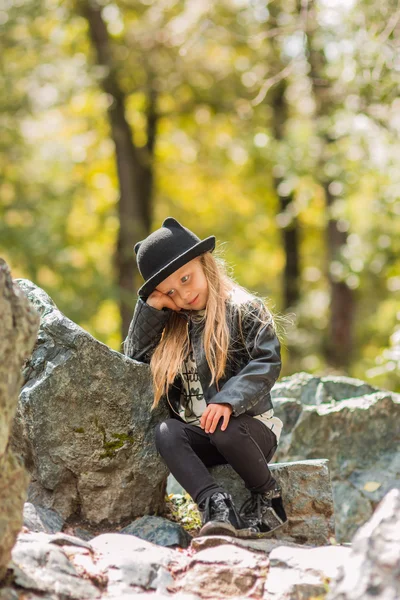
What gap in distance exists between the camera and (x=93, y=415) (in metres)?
4.09

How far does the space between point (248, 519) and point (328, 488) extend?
0.56 metres

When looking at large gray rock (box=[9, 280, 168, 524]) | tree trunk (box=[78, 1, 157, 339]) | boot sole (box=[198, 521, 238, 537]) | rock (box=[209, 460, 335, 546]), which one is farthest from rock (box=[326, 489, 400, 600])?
tree trunk (box=[78, 1, 157, 339])

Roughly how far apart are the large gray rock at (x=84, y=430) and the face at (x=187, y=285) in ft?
1.44

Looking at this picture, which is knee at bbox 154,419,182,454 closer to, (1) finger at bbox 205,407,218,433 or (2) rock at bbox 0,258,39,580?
(1) finger at bbox 205,407,218,433

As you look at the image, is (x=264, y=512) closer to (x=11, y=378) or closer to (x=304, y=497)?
(x=304, y=497)

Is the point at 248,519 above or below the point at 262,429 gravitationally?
below

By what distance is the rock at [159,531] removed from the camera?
151 inches

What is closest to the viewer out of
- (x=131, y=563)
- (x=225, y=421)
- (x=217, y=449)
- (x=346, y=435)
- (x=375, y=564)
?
(x=375, y=564)

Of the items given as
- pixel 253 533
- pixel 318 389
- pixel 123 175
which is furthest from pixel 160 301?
pixel 123 175

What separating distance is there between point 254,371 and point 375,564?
4.90 ft

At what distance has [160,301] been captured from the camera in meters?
4.19

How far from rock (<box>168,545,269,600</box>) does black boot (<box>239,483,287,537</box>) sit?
1.83 feet

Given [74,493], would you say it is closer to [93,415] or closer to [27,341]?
[93,415]

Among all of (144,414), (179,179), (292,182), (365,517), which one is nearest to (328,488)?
(144,414)
